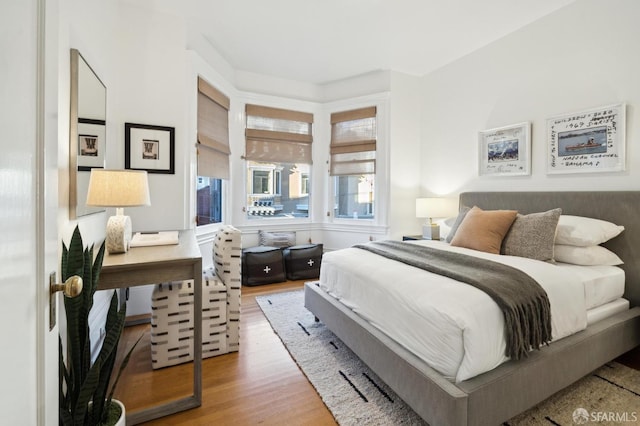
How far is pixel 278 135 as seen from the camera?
4.41 m

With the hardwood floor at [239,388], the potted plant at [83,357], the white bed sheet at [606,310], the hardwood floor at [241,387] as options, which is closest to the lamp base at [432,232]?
the white bed sheet at [606,310]

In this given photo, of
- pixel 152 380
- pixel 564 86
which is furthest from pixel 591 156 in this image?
pixel 152 380

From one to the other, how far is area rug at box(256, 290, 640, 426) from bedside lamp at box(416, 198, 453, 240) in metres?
1.95

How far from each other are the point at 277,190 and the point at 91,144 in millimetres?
2759

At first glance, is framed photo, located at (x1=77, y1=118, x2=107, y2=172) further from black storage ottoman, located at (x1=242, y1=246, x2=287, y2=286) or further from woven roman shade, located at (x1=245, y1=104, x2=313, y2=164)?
woven roman shade, located at (x1=245, y1=104, x2=313, y2=164)

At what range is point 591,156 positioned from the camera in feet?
8.31

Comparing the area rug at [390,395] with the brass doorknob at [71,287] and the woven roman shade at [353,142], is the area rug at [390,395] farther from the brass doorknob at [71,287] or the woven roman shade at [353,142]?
the woven roman shade at [353,142]

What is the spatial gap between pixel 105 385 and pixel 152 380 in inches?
31.8

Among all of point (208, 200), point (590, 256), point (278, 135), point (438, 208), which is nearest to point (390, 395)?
point (590, 256)

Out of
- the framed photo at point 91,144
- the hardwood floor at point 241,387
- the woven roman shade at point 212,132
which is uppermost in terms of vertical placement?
the woven roman shade at point 212,132

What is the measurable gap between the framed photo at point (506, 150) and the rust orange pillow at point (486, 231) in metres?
0.76

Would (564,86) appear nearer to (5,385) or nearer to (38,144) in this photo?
(38,144)

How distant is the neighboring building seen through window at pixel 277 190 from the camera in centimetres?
435

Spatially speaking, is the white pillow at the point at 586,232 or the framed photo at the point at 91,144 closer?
the framed photo at the point at 91,144
